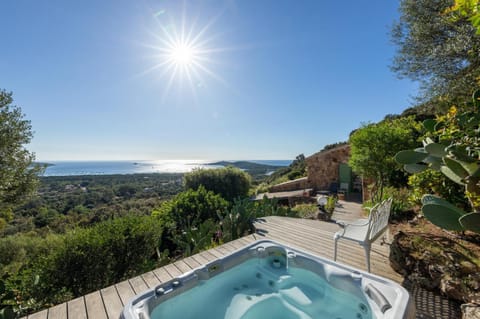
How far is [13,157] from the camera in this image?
5.88m

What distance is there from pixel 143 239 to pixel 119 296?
47.9 inches

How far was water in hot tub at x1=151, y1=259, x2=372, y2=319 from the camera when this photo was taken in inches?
99.1

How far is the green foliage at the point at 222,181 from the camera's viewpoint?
1018 centimetres

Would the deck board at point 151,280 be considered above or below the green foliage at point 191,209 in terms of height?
below

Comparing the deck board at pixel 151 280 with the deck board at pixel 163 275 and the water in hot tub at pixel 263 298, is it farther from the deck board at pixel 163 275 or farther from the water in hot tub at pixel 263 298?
the water in hot tub at pixel 263 298

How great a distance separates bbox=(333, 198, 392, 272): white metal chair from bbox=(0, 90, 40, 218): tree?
8.73 metres

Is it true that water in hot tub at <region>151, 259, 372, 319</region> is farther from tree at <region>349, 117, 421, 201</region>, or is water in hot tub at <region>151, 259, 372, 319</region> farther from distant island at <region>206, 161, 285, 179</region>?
distant island at <region>206, 161, 285, 179</region>

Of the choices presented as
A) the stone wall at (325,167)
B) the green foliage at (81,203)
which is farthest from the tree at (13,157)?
the stone wall at (325,167)

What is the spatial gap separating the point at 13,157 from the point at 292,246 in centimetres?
829

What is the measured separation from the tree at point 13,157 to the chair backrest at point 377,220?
895 centimetres

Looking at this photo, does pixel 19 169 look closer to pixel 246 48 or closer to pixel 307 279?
pixel 246 48

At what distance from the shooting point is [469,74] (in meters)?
4.21

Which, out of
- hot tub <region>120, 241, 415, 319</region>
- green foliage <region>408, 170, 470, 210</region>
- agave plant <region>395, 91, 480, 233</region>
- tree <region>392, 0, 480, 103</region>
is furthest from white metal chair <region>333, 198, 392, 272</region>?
tree <region>392, 0, 480, 103</region>

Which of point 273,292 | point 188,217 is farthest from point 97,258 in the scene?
point 273,292
